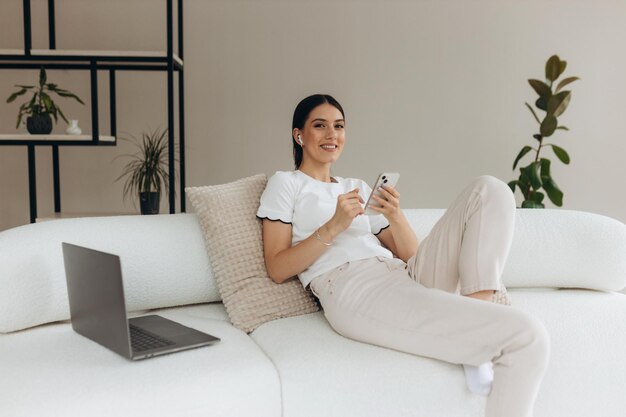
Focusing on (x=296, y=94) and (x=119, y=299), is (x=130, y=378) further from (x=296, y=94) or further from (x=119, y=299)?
(x=296, y=94)

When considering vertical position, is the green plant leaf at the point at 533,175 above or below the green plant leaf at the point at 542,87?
below

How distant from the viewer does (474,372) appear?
59.0 inches

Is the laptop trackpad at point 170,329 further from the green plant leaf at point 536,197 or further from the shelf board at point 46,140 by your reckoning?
the green plant leaf at point 536,197

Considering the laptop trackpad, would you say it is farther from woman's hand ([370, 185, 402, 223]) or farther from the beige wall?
the beige wall

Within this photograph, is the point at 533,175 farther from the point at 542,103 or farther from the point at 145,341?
the point at 145,341

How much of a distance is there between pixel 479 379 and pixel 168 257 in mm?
926

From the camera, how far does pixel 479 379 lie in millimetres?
1479

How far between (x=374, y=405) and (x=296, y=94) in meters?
2.81

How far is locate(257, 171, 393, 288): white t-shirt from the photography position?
1.90m

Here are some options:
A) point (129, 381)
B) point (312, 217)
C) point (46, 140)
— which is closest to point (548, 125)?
point (312, 217)

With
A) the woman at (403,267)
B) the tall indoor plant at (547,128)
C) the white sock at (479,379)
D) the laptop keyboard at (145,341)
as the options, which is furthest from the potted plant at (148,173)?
the white sock at (479,379)

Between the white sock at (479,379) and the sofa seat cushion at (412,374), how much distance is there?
25mm

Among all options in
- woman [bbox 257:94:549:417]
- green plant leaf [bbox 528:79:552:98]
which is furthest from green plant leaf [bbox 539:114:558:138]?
woman [bbox 257:94:549:417]

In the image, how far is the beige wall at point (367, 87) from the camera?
12.9ft
